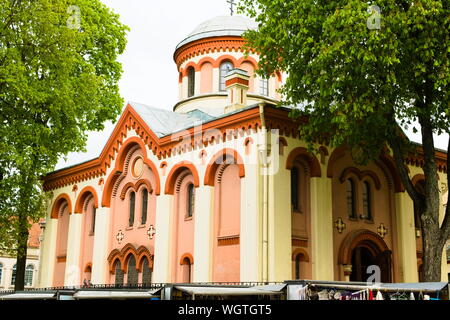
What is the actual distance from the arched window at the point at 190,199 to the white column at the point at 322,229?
461cm

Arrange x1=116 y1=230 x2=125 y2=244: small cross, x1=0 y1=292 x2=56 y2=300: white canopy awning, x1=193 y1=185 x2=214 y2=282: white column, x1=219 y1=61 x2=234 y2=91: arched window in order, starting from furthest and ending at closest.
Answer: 1. x1=219 y1=61 x2=234 y2=91: arched window
2. x1=116 y1=230 x2=125 y2=244: small cross
3. x1=193 y1=185 x2=214 y2=282: white column
4. x1=0 y1=292 x2=56 y2=300: white canopy awning

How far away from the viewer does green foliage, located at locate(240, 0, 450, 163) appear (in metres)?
13.6

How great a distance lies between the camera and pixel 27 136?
20.7 m

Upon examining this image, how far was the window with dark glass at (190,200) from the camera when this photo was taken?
808 inches

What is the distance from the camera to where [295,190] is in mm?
19000

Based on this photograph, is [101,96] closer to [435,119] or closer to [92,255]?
[92,255]

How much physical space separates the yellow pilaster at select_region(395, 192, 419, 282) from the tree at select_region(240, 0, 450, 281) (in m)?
5.16

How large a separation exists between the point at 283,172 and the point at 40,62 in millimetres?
10345

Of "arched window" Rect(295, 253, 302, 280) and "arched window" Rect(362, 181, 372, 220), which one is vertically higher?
"arched window" Rect(362, 181, 372, 220)

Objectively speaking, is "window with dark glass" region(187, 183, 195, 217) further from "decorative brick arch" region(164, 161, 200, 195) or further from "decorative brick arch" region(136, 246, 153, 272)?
"decorative brick arch" region(136, 246, 153, 272)

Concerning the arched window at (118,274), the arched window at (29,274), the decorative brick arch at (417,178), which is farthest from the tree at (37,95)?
the arched window at (29,274)

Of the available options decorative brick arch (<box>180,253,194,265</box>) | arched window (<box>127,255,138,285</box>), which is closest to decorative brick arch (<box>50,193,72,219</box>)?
arched window (<box>127,255,138,285</box>)

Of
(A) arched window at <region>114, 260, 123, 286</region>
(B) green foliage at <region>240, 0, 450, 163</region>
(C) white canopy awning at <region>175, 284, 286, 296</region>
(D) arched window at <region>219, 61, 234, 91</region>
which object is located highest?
(D) arched window at <region>219, 61, 234, 91</region>
